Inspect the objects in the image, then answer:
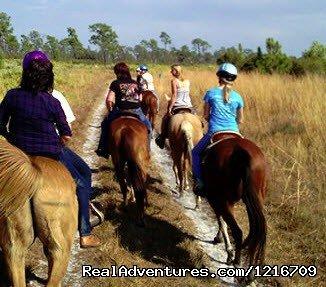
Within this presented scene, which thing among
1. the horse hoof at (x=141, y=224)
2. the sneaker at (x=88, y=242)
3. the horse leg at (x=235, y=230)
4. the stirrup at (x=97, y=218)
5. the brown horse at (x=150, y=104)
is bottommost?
the horse hoof at (x=141, y=224)

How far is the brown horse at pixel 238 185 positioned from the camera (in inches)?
176

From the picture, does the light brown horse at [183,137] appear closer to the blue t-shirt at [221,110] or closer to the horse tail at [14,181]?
the blue t-shirt at [221,110]

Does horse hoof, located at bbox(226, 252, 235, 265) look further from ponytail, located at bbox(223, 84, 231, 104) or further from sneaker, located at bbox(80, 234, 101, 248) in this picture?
ponytail, located at bbox(223, 84, 231, 104)

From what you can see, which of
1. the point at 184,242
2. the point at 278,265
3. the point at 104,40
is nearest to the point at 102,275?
the point at 184,242

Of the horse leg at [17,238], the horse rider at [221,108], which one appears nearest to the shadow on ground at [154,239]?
the horse rider at [221,108]

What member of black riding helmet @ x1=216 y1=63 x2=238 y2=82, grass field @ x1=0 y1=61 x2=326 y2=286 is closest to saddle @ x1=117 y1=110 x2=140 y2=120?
black riding helmet @ x1=216 y1=63 x2=238 y2=82

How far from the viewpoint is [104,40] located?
320 ft

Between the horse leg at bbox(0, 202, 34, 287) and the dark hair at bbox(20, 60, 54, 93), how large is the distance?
4.02 feet

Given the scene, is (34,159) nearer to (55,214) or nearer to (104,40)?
(55,214)

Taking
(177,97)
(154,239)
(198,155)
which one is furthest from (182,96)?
(154,239)

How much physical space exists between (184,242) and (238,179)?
155 centimetres

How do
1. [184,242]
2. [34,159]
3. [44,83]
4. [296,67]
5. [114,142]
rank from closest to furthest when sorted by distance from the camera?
[34,159] → [44,83] → [184,242] → [114,142] → [296,67]

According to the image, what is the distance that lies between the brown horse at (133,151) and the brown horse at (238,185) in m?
1.39

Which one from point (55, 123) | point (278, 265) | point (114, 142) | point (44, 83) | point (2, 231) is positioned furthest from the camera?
point (114, 142)
